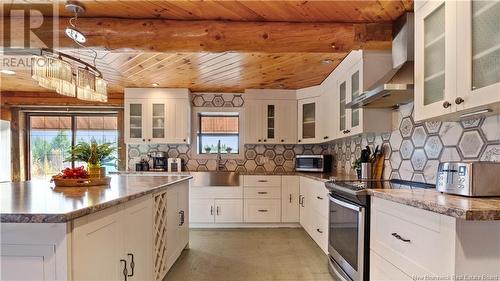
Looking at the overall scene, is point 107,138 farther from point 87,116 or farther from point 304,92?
point 304,92

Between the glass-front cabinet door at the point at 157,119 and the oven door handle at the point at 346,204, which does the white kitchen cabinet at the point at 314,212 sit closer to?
the oven door handle at the point at 346,204

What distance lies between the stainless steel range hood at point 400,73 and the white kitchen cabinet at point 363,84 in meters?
0.17

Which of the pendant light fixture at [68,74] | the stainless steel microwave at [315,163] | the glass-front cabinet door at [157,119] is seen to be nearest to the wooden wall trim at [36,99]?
the glass-front cabinet door at [157,119]

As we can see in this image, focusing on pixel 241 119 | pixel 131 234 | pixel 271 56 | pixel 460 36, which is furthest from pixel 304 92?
pixel 131 234

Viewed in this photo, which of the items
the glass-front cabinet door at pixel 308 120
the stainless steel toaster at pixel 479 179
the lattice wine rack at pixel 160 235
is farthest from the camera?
the glass-front cabinet door at pixel 308 120

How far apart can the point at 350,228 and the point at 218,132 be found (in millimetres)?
3335

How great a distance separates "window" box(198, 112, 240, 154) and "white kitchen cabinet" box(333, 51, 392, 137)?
2.36m

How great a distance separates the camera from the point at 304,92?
4594mm

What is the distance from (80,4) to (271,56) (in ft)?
6.07

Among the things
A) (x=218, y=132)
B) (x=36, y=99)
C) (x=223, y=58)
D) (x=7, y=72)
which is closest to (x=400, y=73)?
(x=223, y=58)

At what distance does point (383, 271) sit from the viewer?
5.72 feet

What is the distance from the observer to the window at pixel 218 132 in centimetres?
510

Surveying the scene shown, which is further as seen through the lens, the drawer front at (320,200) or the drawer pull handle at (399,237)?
the drawer front at (320,200)

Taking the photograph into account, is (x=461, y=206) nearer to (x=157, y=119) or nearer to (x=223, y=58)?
(x=223, y=58)
